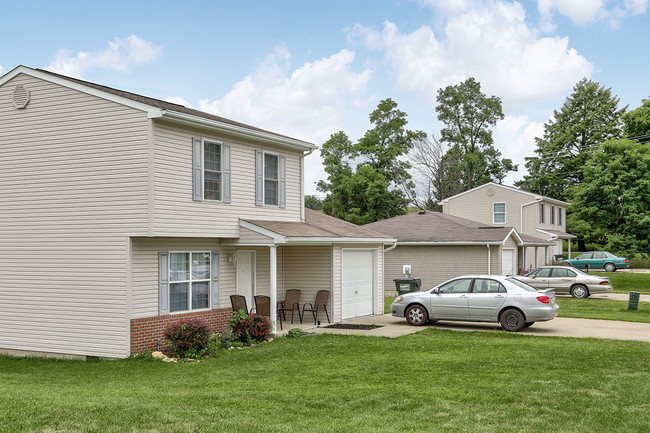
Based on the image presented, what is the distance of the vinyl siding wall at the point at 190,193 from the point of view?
15.5 metres

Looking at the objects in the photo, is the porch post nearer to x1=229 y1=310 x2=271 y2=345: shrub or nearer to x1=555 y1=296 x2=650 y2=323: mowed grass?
x1=229 y1=310 x2=271 y2=345: shrub

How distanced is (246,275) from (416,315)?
16.7ft

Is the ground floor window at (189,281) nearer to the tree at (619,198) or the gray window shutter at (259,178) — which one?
the gray window shutter at (259,178)

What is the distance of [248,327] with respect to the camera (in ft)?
54.3

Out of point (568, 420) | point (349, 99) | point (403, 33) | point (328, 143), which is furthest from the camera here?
point (328, 143)

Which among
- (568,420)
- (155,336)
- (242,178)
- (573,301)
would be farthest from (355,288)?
(568,420)

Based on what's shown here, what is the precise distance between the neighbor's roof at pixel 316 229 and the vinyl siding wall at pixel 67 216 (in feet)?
12.9

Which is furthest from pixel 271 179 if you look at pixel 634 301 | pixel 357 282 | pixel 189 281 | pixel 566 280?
pixel 566 280

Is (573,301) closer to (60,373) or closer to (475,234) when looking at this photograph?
(475,234)

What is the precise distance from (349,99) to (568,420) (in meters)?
29.3

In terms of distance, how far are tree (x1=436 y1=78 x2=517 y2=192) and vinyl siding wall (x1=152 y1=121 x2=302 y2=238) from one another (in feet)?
149

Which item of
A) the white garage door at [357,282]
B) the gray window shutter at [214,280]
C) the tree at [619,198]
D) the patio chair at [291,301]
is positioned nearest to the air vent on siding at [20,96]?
the gray window shutter at [214,280]

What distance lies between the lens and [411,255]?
31.8 metres

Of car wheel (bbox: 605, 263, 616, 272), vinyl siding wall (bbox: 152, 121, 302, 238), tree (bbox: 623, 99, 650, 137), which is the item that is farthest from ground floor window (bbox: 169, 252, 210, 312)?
tree (bbox: 623, 99, 650, 137)
